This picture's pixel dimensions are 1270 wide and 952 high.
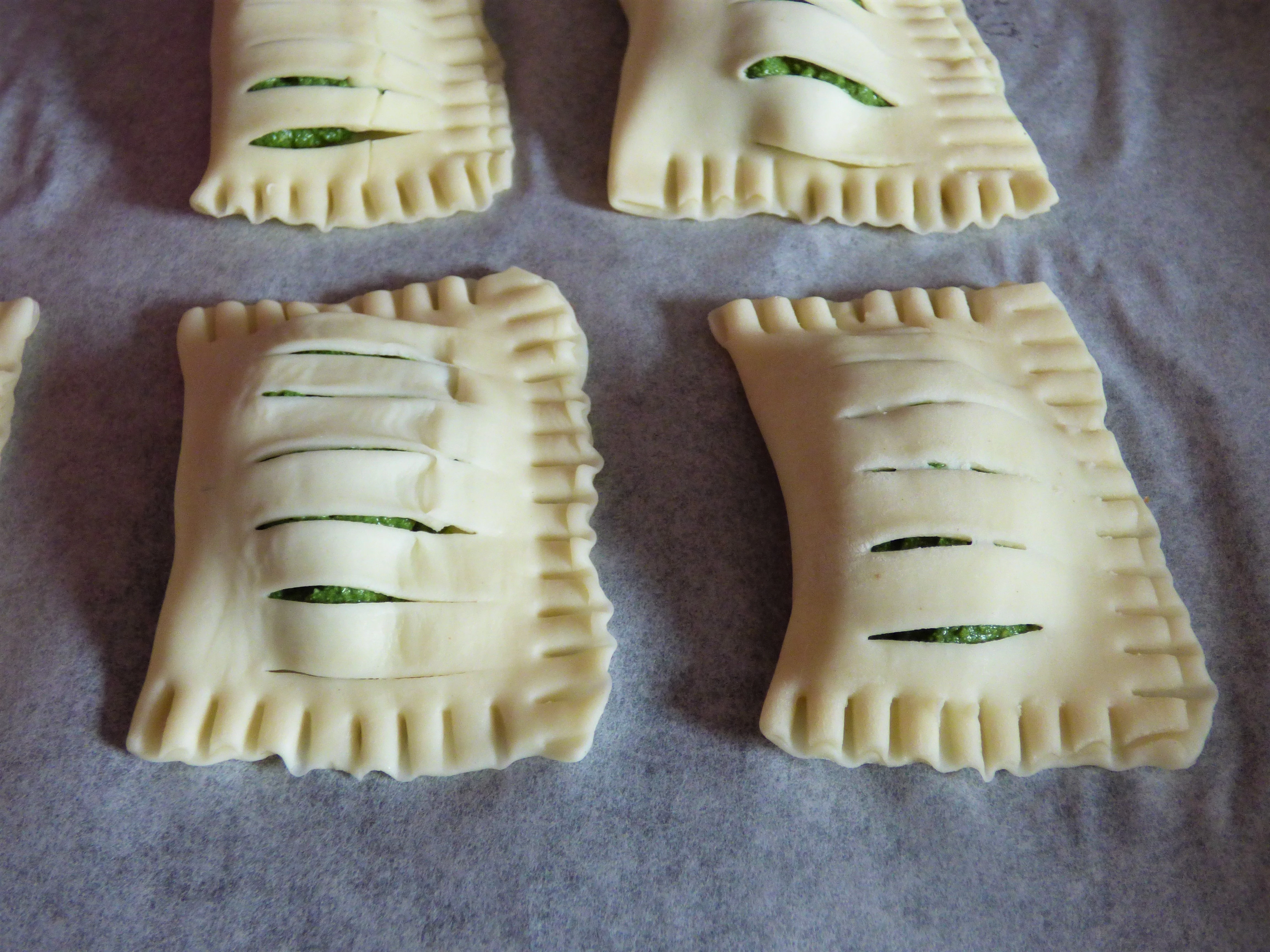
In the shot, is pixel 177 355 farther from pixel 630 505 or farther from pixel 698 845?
pixel 698 845

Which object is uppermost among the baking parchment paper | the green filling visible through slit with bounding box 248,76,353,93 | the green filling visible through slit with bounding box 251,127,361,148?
the green filling visible through slit with bounding box 248,76,353,93

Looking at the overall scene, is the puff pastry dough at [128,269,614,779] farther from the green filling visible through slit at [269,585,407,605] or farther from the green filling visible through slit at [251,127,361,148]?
the green filling visible through slit at [251,127,361,148]

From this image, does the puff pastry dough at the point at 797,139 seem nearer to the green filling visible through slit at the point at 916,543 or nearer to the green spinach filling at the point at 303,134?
the green spinach filling at the point at 303,134

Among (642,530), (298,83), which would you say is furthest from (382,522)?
(298,83)

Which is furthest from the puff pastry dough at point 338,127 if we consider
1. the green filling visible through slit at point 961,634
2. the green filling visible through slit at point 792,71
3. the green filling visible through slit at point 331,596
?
the green filling visible through slit at point 961,634

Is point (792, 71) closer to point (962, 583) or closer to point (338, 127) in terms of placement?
point (338, 127)

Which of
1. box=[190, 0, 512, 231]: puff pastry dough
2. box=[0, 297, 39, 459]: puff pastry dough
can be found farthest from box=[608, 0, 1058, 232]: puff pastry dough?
box=[0, 297, 39, 459]: puff pastry dough

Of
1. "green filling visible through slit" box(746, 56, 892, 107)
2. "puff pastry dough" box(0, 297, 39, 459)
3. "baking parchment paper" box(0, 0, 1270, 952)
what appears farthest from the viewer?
"green filling visible through slit" box(746, 56, 892, 107)
